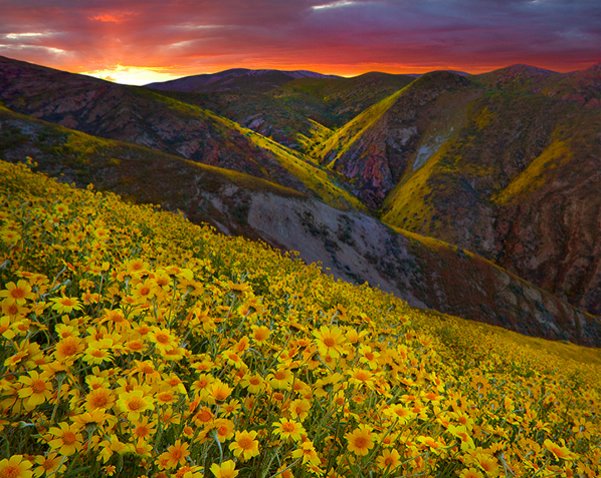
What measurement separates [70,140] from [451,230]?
342 feet

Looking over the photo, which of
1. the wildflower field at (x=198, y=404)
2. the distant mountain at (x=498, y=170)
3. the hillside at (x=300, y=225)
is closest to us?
the wildflower field at (x=198, y=404)

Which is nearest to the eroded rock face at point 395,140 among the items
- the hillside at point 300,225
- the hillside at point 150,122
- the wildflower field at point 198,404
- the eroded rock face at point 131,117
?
the hillside at point 150,122

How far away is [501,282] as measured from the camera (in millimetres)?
78250

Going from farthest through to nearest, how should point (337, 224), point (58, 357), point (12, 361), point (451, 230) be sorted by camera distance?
point (451, 230) → point (337, 224) → point (58, 357) → point (12, 361)

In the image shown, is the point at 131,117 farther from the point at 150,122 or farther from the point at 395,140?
the point at 395,140

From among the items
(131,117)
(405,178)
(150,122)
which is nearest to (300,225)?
(150,122)

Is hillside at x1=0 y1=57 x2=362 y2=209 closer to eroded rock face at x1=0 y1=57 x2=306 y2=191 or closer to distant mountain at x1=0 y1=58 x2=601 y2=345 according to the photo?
eroded rock face at x1=0 y1=57 x2=306 y2=191

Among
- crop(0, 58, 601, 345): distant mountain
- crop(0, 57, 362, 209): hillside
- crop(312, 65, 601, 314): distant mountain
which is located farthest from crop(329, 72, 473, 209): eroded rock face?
crop(0, 57, 362, 209): hillside

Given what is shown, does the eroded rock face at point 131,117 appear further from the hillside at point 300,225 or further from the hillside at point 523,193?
the hillside at point 300,225

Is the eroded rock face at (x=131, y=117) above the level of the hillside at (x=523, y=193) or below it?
above


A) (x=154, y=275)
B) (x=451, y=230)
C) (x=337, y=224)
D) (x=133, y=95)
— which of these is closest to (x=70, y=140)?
(x=337, y=224)

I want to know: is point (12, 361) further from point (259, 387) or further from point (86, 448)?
point (259, 387)

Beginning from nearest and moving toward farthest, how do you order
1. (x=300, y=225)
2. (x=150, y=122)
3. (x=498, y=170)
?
(x=300, y=225), (x=150, y=122), (x=498, y=170)

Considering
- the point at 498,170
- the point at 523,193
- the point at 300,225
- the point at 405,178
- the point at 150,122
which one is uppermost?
the point at 150,122
